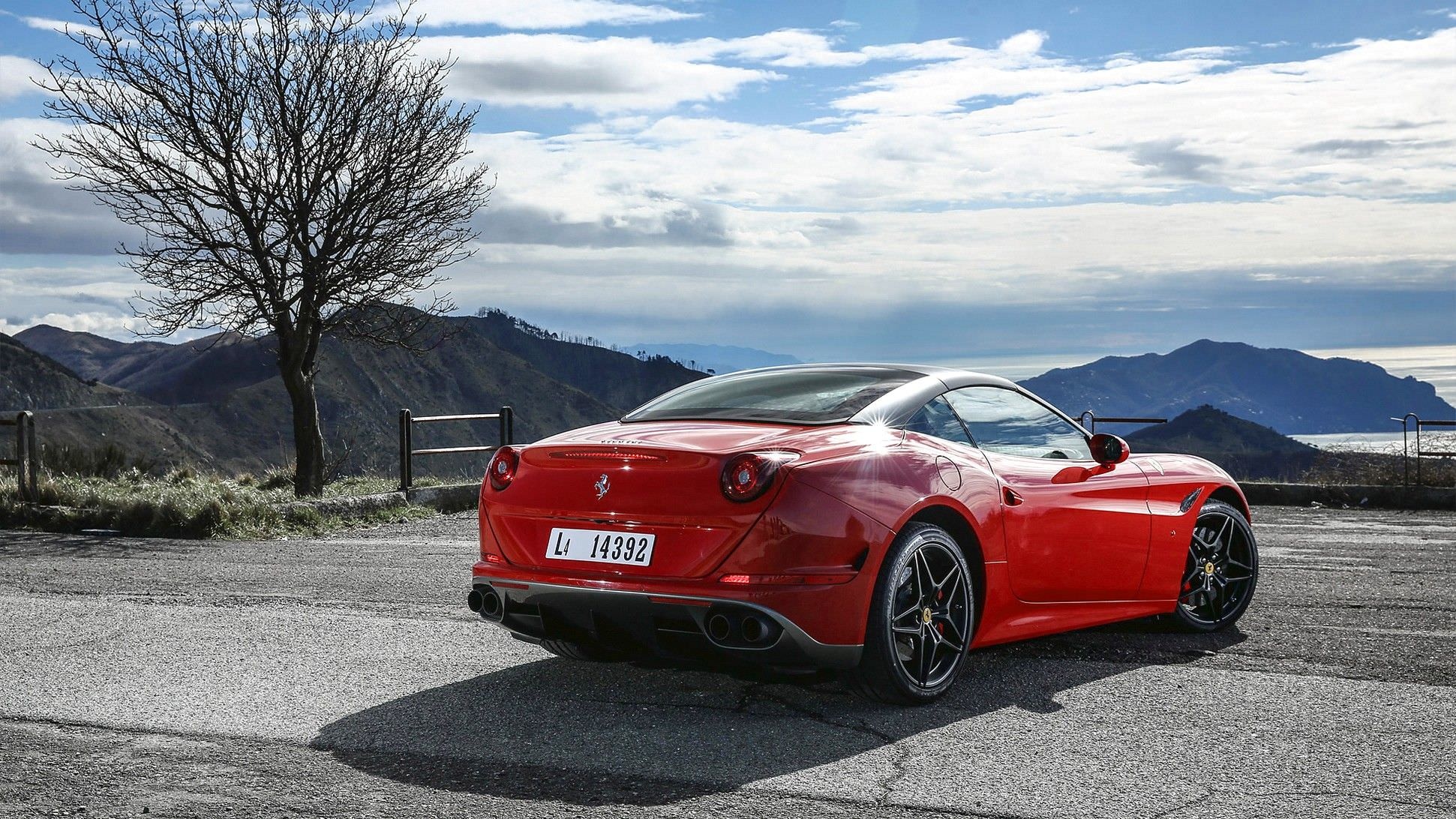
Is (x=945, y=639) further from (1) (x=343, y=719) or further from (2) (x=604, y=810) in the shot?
(1) (x=343, y=719)

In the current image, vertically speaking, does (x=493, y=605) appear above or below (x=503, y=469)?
below

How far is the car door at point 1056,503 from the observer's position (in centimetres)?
572

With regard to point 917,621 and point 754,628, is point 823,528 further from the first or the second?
point 917,621

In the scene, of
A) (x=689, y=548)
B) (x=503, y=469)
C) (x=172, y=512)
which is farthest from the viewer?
(x=172, y=512)

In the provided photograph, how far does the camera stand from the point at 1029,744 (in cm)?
452

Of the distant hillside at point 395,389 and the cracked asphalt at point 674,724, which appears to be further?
the distant hillside at point 395,389

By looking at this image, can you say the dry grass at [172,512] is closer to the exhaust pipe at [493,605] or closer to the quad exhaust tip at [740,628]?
the exhaust pipe at [493,605]

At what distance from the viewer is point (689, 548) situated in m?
4.80

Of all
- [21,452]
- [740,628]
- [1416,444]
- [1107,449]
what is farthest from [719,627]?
[1416,444]

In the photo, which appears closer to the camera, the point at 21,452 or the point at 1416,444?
the point at 21,452

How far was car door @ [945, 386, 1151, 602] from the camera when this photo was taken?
18.8 feet

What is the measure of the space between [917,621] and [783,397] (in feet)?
3.93

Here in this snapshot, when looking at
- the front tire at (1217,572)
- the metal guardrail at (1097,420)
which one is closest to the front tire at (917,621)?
the front tire at (1217,572)

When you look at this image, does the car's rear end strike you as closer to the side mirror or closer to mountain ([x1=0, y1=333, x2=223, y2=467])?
the side mirror
